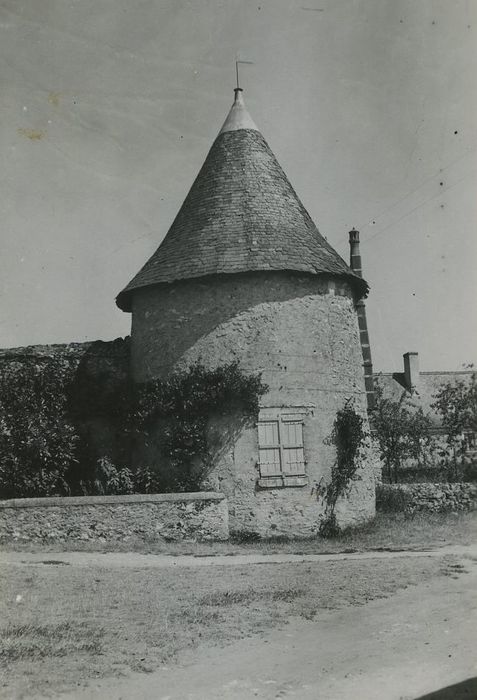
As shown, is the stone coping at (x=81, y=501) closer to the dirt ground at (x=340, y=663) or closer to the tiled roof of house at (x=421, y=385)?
the dirt ground at (x=340, y=663)

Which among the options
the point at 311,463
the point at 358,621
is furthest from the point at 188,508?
the point at 358,621

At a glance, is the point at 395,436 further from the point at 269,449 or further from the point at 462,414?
the point at 269,449

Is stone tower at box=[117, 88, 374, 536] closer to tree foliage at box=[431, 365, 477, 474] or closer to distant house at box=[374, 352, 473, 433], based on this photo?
tree foliage at box=[431, 365, 477, 474]

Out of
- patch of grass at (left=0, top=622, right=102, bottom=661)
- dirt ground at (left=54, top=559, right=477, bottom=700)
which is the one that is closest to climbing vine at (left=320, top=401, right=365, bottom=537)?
dirt ground at (left=54, top=559, right=477, bottom=700)

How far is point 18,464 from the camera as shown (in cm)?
1491

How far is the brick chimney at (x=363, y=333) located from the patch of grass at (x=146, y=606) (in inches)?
339

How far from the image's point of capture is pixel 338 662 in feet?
20.8

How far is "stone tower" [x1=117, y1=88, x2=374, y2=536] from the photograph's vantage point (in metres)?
14.3

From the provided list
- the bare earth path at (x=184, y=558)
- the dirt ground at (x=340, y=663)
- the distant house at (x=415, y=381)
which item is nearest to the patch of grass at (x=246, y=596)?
the dirt ground at (x=340, y=663)

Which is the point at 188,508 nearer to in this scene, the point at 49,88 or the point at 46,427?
the point at 46,427

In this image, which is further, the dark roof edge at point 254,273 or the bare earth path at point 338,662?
the dark roof edge at point 254,273

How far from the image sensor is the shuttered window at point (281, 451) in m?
14.3

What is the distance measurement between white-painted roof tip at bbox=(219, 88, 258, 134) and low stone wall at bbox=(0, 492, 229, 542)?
9612 millimetres

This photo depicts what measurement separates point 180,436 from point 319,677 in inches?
345
